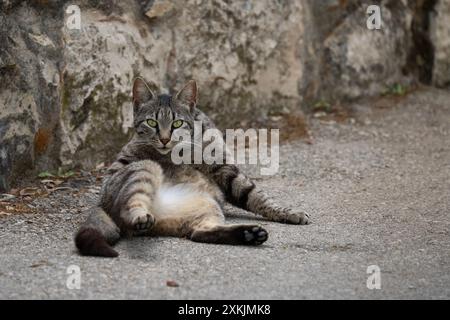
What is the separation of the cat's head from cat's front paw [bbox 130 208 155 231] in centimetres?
87

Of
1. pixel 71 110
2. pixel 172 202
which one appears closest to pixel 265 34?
pixel 71 110

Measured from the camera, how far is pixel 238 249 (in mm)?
4863

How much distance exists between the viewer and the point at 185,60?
8.02m

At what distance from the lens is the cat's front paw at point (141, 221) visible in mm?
4754

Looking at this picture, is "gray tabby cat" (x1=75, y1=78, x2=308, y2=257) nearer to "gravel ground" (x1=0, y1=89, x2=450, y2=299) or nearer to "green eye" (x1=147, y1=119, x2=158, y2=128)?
"green eye" (x1=147, y1=119, x2=158, y2=128)

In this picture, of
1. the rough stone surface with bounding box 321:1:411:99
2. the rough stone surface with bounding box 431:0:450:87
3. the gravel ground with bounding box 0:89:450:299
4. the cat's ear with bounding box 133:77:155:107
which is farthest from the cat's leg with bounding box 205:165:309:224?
the rough stone surface with bounding box 431:0:450:87

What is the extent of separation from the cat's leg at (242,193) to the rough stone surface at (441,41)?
545 cm

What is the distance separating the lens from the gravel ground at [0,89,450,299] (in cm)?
417

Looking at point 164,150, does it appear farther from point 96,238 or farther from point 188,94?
point 96,238

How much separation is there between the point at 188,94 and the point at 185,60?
2225 mm

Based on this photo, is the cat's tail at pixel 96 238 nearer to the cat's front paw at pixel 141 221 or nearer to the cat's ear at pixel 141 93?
the cat's front paw at pixel 141 221

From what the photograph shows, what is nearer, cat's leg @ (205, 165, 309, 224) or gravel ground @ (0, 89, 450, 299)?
gravel ground @ (0, 89, 450, 299)

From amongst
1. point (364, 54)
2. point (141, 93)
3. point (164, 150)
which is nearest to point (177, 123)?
point (164, 150)

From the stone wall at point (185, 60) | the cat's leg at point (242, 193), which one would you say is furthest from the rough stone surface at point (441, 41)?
the cat's leg at point (242, 193)
